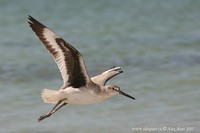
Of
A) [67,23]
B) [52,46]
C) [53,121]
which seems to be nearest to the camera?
[52,46]

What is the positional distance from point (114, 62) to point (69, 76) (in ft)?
14.7

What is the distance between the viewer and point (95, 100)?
8062mm

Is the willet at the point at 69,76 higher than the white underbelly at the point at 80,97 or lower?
higher

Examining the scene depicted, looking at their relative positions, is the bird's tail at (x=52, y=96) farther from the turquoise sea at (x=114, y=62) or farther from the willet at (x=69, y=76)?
the turquoise sea at (x=114, y=62)

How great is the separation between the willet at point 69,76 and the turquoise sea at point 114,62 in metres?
0.86

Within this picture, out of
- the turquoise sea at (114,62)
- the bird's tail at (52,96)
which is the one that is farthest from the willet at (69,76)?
Result: the turquoise sea at (114,62)

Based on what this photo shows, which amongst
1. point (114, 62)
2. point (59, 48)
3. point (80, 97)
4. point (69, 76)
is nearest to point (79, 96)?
point (80, 97)

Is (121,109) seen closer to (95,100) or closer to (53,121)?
(53,121)

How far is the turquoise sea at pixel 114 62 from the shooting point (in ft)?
30.1

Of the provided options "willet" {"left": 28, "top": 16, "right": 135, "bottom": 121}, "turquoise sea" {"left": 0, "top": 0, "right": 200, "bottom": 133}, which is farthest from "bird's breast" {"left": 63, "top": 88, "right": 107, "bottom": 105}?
"turquoise sea" {"left": 0, "top": 0, "right": 200, "bottom": 133}

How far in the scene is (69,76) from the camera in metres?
8.14

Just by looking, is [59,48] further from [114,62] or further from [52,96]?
[114,62]

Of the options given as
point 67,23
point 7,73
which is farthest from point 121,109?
point 67,23

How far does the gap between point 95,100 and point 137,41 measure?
627 centimetres
